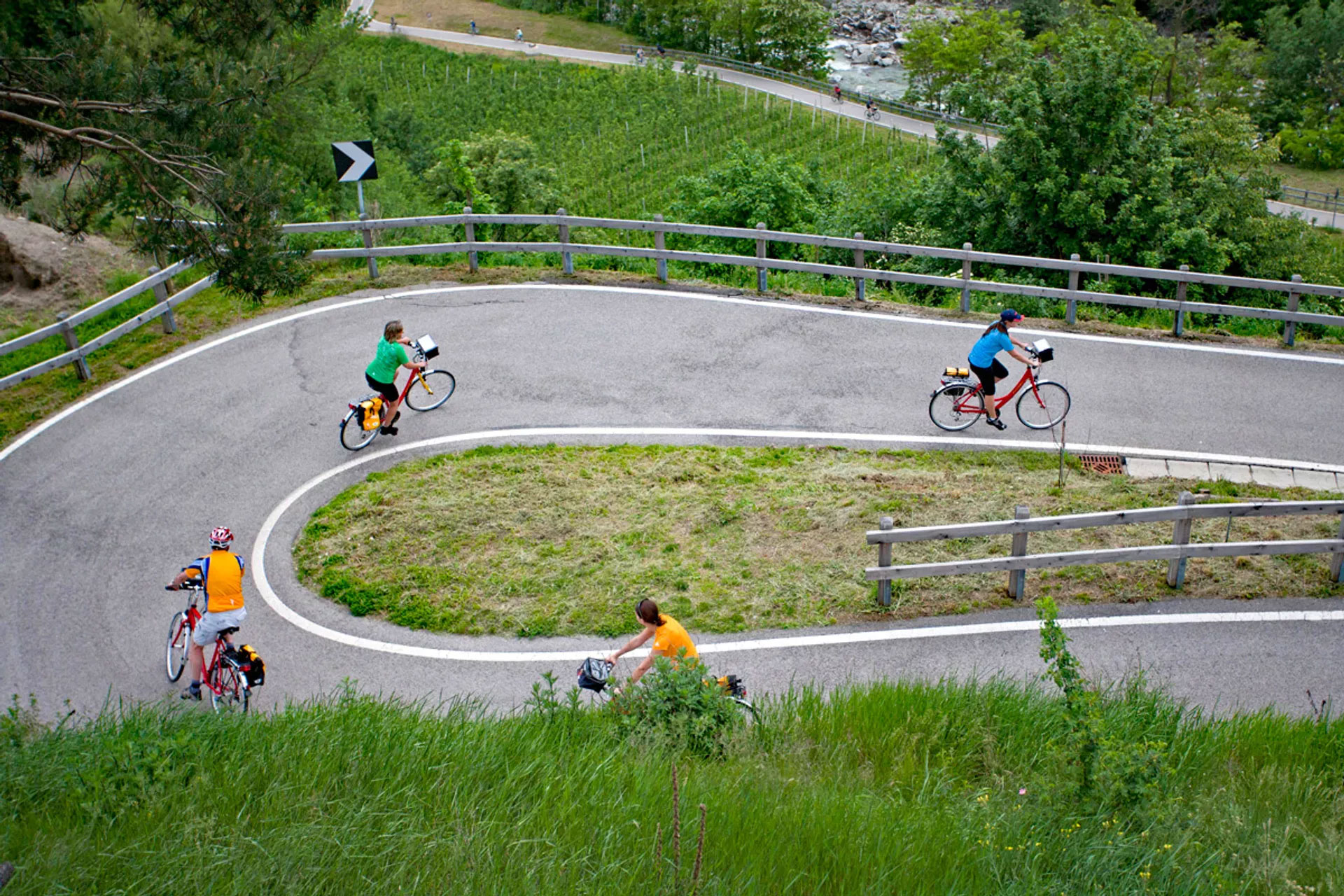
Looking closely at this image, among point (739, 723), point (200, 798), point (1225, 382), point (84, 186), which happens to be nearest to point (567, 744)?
point (739, 723)

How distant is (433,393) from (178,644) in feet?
17.2

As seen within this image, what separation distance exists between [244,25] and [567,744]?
10366mm

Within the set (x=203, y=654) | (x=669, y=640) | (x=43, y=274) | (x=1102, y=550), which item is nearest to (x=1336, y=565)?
(x=1102, y=550)

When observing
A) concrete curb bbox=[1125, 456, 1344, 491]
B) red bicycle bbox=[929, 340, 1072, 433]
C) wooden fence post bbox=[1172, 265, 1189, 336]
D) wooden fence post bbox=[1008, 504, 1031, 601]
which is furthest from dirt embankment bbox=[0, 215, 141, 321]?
wooden fence post bbox=[1172, 265, 1189, 336]

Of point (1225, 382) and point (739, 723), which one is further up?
point (1225, 382)

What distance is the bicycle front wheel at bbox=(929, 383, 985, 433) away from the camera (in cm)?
1371

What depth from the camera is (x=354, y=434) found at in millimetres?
13750

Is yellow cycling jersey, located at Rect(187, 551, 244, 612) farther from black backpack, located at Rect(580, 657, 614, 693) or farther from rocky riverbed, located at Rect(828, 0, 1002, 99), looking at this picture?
rocky riverbed, located at Rect(828, 0, 1002, 99)

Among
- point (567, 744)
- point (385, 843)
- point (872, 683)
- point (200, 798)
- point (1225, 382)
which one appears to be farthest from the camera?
point (1225, 382)

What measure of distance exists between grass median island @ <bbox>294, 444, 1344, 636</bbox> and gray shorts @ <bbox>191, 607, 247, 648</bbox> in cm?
147

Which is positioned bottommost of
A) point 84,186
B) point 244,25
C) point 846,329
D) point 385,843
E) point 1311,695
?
point 1311,695

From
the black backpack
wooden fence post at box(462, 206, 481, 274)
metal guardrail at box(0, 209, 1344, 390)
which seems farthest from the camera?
wooden fence post at box(462, 206, 481, 274)

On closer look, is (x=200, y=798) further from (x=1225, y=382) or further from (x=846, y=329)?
(x=1225, y=382)

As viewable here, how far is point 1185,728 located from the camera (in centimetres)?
777
